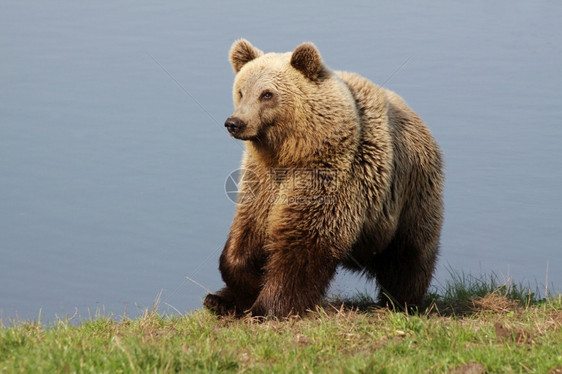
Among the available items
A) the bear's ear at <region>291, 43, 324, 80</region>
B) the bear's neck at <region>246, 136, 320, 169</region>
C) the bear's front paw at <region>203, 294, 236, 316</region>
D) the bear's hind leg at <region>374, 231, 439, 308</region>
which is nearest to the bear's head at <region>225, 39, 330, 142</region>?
the bear's ear at <region>291, 43, 324, 80</region>

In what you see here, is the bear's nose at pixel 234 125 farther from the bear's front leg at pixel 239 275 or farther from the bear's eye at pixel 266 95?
the bear's front leg at pixel 239 275

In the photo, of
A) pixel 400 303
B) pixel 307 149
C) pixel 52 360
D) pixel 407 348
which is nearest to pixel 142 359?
pixel 52 360

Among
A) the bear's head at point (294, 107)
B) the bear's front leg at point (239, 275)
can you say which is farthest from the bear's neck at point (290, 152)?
the bear's front leg at point (239, 275)

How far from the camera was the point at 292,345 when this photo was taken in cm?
566

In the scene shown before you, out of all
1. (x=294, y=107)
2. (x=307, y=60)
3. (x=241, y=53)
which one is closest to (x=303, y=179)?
(x=294, y=107)

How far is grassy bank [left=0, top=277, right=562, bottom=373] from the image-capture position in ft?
16.3

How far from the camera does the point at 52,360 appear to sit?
4930 mm

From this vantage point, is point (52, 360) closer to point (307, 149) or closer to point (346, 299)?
point (307, 149)

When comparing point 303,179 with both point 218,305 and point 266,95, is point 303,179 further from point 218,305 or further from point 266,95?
point 218,305

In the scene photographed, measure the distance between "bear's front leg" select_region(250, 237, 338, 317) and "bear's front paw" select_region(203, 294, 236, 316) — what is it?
0.36m

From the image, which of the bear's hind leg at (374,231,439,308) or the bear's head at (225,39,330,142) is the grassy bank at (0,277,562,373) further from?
the bear's head at (225,39,330,142)

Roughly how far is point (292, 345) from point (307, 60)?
8.42 feet

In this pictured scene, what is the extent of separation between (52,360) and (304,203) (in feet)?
9.08

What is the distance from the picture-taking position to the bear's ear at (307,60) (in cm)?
707
